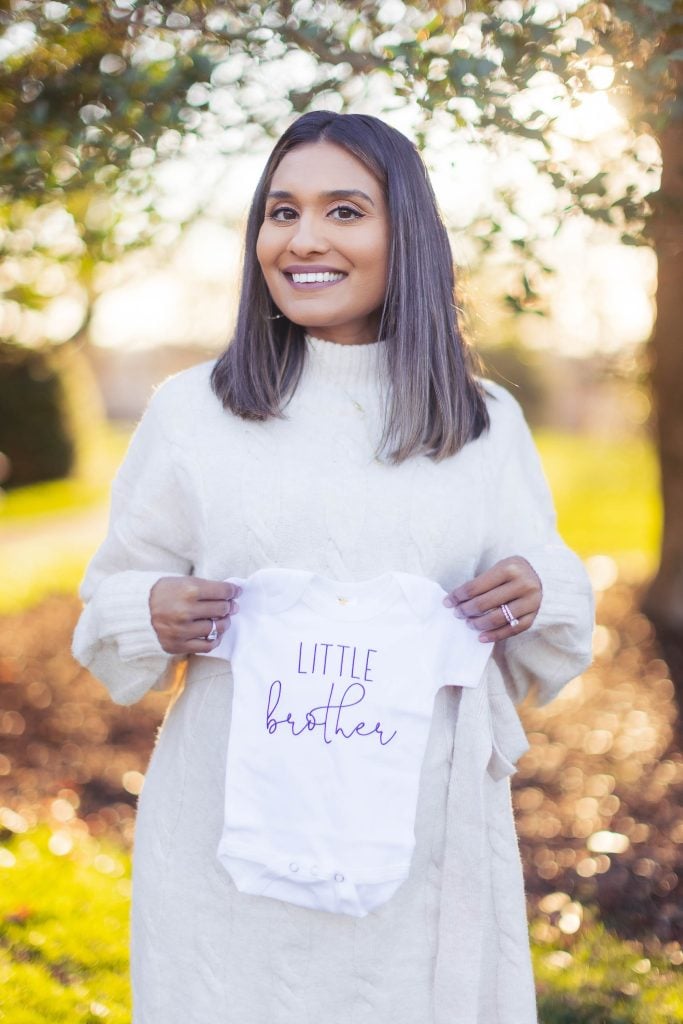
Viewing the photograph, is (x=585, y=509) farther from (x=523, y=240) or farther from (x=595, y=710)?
(x=523, y=240)

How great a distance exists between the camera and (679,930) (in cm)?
341

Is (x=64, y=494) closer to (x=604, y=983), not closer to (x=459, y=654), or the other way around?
(x=604, y=983)

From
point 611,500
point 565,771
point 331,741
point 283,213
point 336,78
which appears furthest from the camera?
point 611,500

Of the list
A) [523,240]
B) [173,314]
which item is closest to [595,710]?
[523,240]

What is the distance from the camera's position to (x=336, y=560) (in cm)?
190

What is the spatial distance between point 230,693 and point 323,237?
3.02 ft

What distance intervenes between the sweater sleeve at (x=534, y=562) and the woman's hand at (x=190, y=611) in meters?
0.57

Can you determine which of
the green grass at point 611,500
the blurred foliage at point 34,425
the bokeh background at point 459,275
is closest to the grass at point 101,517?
the green grass at point 611,500

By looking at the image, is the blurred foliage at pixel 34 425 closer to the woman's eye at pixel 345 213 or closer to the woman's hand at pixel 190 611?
Result: the woman's eye at pixel 345 213

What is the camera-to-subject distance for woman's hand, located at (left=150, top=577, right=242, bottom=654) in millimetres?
1827

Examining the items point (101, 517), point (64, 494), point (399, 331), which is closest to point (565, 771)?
point (399, 331)

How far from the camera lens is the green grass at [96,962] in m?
2.80

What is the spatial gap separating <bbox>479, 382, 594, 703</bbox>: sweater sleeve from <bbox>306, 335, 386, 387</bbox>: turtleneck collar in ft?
0.94

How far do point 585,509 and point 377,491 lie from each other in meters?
12.1
